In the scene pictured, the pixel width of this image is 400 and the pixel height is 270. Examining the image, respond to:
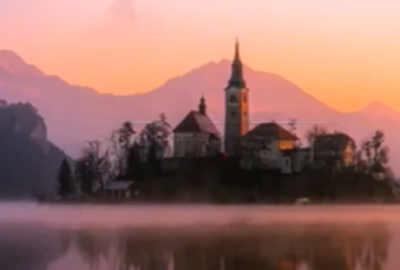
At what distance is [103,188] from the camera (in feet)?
336

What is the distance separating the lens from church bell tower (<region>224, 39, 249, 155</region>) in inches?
4850

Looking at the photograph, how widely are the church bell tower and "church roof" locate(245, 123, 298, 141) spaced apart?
716cm

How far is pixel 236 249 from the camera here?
2917 cm

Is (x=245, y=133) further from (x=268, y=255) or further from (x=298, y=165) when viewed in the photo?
(x=268, y=255)

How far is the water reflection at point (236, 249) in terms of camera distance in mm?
24094

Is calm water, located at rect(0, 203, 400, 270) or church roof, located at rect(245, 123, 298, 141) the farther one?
church roof, located at rect(245, 123, 298, 141)

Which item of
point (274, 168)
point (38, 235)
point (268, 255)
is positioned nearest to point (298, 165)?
→ point (274, 168)

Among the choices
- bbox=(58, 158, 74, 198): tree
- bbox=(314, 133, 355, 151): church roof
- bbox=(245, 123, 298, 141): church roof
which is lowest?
bbox=(58, 158, 74, 198): tree

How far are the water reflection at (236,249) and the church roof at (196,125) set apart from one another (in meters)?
75.6

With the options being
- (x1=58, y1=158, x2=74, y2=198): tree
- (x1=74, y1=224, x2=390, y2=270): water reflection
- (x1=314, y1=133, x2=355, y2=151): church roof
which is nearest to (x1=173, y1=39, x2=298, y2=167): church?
(x1=314, y1=133, x2=355, y2=151): church roof

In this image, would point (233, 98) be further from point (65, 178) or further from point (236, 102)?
point (65, 178)

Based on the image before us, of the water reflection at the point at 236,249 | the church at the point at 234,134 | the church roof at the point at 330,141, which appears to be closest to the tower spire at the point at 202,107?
the church at the point at 234,134

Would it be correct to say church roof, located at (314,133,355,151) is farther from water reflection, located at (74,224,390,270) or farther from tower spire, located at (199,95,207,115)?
water reflection, located at (74,224,390,270)

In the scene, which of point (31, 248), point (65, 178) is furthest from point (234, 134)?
point (31, 248)
